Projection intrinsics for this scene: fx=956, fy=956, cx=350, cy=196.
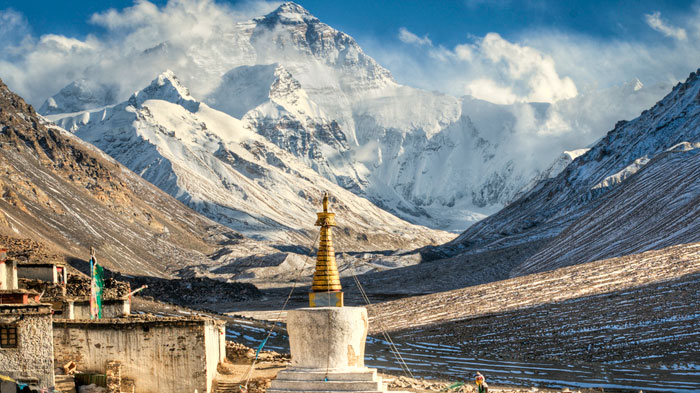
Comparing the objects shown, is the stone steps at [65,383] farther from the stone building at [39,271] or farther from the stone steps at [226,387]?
the stone building at [39,271]

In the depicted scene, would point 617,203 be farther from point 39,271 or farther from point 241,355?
point 39,271

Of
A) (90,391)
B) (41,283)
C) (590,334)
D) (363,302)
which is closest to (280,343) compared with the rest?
(590,334)

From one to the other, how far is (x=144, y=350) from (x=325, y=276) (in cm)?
520

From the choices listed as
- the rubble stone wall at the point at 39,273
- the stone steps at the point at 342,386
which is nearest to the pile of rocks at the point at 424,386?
the stone steps at the point at 342,386

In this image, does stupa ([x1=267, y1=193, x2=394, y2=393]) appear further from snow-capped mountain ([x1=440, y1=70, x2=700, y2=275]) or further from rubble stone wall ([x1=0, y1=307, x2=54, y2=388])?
snow-capped mountain ([x1=440, y1=70, x2=700, y2=275])

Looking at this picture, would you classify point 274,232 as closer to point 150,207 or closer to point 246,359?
point 150,207

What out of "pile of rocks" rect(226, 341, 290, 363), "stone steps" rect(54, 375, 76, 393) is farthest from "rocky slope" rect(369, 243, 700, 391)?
"stone steps" rect(54, 375, 76, 393)

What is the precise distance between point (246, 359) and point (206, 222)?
457 feet

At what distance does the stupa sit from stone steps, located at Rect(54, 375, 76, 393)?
508cm

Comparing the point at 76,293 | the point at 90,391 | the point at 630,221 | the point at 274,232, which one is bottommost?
the point at 90,391

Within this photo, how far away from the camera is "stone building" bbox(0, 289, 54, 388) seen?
66.3ft

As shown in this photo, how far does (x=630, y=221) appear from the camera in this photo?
2990 inches

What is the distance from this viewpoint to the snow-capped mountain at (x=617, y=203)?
70375mm

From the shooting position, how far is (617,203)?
84750 mm
